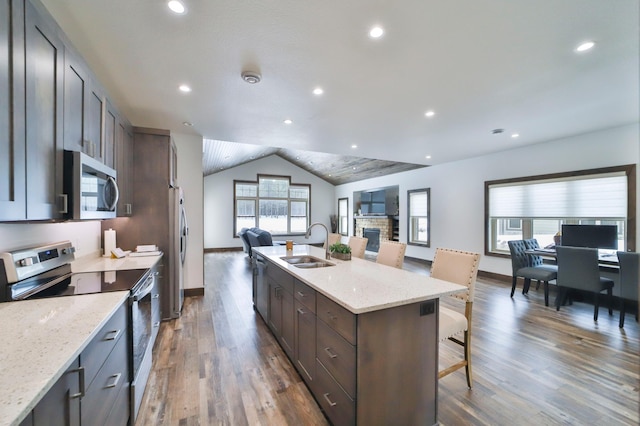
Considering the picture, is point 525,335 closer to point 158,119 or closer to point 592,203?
point 592,203

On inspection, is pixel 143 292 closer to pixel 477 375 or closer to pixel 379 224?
pixel 477 375

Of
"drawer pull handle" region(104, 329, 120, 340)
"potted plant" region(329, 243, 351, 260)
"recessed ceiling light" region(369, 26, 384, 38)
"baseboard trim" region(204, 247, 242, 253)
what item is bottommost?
"baseboard trim" region(204, 247, 242, 253)

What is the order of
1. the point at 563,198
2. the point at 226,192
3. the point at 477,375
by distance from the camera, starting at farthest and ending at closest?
the point at 226,192 < the point at 563,198 < the point at 477,375

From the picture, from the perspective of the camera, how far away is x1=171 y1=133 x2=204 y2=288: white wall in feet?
14.3

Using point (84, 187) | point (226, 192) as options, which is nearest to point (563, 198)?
point (84, 187)

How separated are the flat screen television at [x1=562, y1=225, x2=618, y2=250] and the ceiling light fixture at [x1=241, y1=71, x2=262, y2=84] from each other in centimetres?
509

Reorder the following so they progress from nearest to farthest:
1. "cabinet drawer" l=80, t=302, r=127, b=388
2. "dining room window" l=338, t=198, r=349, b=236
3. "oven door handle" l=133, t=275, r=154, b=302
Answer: "cabinet drawer" l=80, t=302, r=127, b=388 → "oven door handle" l=133, t=275, r=154, b=302 → "dining room window" l=338, t=198, r=349, b=236

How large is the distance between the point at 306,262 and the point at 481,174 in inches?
200

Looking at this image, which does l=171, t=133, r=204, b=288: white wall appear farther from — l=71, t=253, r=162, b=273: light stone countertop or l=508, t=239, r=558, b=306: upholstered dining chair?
l=508, t=239, r=558, b=306: upholstered dining chair

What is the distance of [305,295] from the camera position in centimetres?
204

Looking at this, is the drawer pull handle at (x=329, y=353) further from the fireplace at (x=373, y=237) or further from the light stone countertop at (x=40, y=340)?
the fireplace at (x=373, y=237)

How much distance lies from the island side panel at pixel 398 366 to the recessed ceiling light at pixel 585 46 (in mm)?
2336

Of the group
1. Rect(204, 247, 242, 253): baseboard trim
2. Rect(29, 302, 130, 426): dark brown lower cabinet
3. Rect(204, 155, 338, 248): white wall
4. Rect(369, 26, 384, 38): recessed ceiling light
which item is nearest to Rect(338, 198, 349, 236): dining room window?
Rect(204, 155, 338, 248): white wall

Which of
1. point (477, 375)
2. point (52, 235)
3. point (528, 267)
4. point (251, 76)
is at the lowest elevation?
point (477, 375)
